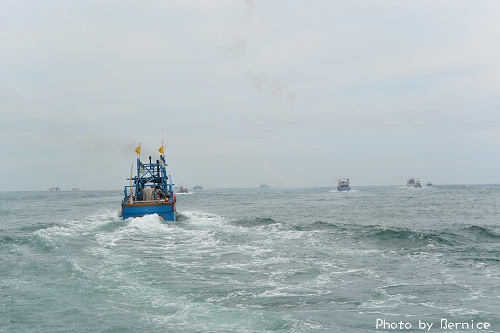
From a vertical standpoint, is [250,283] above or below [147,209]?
below

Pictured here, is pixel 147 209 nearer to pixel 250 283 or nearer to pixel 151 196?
pixel 151 196

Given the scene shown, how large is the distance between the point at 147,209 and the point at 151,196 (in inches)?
183

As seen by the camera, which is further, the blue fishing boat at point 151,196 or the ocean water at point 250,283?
the blue fishing boat at point 151,196

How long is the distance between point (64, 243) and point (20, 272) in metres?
7.53

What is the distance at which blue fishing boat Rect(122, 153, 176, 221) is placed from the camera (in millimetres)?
32438

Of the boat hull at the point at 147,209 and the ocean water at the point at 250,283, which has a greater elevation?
the boat hull at the point at 147,209

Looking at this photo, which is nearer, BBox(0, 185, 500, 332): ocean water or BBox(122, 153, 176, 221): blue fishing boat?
BBox(0, 185, 500, 332): ocean water

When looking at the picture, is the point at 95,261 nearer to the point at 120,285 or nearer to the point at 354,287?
the point at 120,285

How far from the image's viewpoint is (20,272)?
640 inches

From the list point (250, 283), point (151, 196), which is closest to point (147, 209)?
point (151, 196)

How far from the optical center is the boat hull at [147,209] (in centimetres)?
3228

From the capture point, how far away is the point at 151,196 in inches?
1455

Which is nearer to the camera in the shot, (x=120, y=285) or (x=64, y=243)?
(x=120, y=285)

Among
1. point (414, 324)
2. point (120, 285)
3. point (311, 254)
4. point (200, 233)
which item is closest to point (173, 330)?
point (120, 285)
